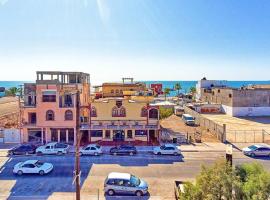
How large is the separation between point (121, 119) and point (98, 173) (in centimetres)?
1428

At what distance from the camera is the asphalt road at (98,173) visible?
26.1 meters

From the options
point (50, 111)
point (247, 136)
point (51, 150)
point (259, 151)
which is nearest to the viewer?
point (259, 151)

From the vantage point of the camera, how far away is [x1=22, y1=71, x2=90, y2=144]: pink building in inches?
1721

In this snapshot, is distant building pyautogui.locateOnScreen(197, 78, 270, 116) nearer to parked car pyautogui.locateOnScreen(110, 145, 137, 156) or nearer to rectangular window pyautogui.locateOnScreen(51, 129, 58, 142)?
parked car pyautogui.locateOnScreen(110, 145, 137, 156)

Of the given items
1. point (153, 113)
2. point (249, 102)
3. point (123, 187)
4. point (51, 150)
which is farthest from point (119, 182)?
point (249, 102)

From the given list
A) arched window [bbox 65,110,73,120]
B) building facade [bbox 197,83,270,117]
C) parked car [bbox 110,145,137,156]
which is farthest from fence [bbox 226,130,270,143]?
arched window [bbox 65,110,73,120]

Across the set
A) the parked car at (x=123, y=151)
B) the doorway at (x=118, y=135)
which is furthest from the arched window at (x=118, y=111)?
the parked car at (x=123, y=151)

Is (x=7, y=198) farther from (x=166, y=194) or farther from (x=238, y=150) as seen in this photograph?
(x=238, y=150)

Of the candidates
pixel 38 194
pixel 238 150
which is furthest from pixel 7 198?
pixel 238 150

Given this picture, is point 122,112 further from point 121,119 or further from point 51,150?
point 51,150

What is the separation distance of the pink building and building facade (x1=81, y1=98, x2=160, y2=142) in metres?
2.68

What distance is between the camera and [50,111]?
43.8m

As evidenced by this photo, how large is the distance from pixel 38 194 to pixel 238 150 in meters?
25.4

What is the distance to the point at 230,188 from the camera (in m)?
14.9
